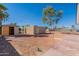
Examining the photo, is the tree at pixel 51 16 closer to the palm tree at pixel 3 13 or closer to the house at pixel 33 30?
the house at pixel 33 30

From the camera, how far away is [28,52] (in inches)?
156

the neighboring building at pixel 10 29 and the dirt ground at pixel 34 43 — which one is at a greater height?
the neighboring building at pixel 10 29

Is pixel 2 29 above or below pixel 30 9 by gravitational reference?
below

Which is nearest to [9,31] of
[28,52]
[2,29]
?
[2,29]

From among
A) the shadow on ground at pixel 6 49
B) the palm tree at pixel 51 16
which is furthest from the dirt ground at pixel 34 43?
the palm tree at pixel 51 16

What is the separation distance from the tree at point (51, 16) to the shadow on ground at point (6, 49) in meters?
0.53

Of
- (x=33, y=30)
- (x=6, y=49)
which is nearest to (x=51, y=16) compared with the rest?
(x=33, y=30)

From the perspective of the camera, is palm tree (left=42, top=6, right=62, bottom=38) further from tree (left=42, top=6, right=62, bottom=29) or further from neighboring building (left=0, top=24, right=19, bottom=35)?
neighboring building (left=0, top=24, right=19, bottom=35)

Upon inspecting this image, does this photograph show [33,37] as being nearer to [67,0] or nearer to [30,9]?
[30,9]

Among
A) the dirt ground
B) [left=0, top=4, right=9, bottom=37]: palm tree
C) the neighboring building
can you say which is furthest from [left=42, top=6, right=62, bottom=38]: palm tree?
[left=0, top=4, right=9, bottom=37]: palm tree

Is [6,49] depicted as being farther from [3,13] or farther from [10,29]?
[3,13]

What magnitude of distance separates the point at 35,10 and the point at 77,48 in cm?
71

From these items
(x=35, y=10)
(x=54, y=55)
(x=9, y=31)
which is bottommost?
(x=54, y=55)

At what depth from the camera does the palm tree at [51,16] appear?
3.98 m
